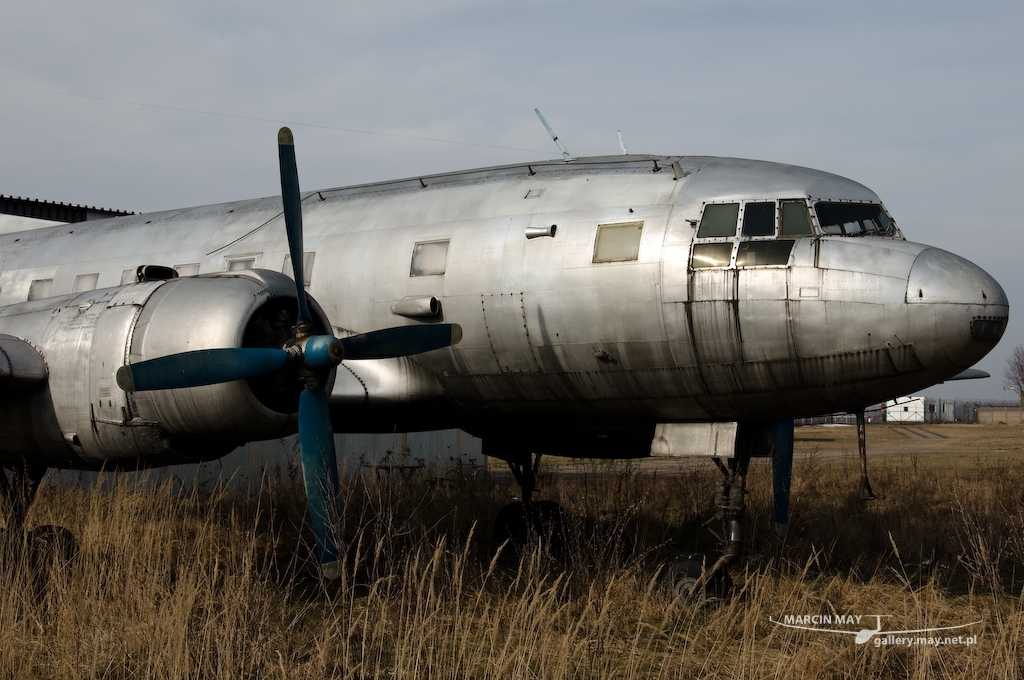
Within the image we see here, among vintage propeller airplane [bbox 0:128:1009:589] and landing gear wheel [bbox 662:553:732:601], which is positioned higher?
vintage propeller airplane [bbox 0:128:1009:589]

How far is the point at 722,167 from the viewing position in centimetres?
891

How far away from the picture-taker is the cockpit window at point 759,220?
8133 mm

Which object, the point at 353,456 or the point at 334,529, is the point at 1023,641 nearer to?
the point at 334,529

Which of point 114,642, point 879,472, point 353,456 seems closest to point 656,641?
point 114,642

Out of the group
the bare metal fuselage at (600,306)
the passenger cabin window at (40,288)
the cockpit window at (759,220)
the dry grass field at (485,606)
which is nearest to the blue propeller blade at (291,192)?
the bare metal fuselage at (600,306)

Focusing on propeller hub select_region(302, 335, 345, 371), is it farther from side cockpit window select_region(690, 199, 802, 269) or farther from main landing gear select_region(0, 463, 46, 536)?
main landing gear select_region(0, 463, 46, 536)

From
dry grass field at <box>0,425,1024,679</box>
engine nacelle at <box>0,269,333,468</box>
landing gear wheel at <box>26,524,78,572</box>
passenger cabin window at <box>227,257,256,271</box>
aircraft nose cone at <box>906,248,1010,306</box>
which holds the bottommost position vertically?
dry grass field at <box>0,425,1024,679</box>

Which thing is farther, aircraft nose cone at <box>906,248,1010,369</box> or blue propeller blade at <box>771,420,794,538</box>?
blue propeller blade at <box>771,420,794,538</box>

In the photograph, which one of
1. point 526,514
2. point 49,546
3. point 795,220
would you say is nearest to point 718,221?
point 795,220

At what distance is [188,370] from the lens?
720cm

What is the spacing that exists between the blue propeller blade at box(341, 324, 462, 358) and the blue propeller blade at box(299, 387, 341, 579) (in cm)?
57

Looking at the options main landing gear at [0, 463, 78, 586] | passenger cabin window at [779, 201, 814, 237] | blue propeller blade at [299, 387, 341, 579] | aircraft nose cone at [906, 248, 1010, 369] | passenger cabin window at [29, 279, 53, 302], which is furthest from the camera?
passenger cabin window at [29, 279, 53, 302]

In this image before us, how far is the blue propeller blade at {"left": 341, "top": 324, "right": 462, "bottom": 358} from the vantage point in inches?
325

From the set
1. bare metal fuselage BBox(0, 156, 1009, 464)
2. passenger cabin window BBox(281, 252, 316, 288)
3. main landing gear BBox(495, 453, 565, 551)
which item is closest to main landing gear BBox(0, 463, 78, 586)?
bare metal fuselage BBox(0, 156, 1009, 464)
